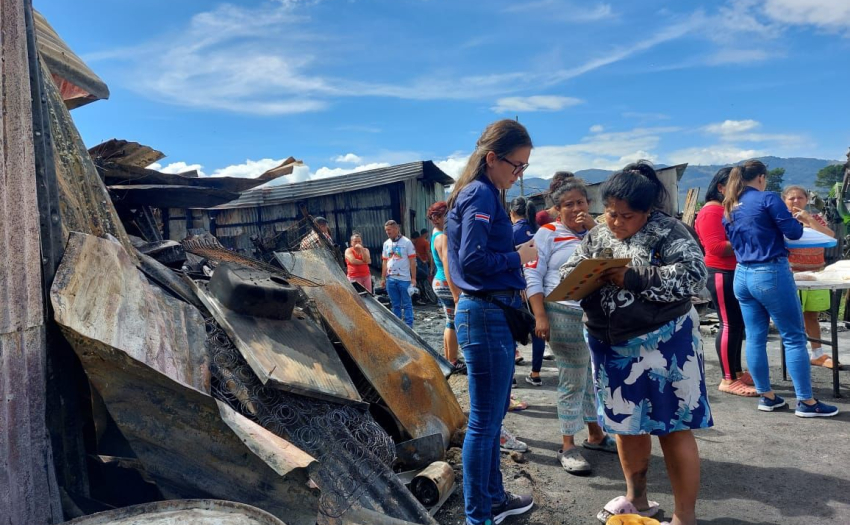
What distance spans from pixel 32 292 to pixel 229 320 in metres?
1.26

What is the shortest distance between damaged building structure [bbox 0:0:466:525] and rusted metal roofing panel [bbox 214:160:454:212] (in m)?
11.3

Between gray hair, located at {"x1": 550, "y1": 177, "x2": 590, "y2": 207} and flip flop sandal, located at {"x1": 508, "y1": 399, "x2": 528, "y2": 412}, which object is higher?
gray hair, located at {"x1": 550, "y1": 177, "x2": 590, "y2": 207}

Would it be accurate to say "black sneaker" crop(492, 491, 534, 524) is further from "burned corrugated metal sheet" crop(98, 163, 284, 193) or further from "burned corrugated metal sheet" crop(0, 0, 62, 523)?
"burned corrugated metal sheet" crop(98, 163, 284, 193)

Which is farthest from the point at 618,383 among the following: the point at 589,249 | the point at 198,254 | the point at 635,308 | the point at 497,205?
the point at 198,254

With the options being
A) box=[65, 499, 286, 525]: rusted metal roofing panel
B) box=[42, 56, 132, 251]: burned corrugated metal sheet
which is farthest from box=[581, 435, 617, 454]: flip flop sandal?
box=[42, 56, 132, 251]: burned corrugated metal sheet

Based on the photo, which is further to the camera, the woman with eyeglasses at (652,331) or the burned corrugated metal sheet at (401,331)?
the burned corrugated metal sheet at (401,331)

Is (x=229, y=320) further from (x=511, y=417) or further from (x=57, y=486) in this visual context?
(x=511, y=417)

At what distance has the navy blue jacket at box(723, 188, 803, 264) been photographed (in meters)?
4.41

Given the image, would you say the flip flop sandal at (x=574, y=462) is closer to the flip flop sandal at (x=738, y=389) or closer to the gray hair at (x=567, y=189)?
the gray hair at (x=567, y=189)

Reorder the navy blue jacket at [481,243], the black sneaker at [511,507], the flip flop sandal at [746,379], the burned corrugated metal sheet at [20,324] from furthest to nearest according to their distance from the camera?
the flip flop sandal at [746,379] → the black sneaker at [511,507] → the navy blue jacket at [481,243] → the burned corrugated metal sheet at [20,324]

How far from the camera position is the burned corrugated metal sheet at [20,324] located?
7.18 ft

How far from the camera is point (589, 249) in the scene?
3.07 metres

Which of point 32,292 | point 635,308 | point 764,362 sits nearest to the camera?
point 32,292

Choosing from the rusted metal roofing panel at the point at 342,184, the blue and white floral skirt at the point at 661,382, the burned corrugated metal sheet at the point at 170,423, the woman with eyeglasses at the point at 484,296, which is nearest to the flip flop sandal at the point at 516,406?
the woman with eyeglasses at the point at 484,296
